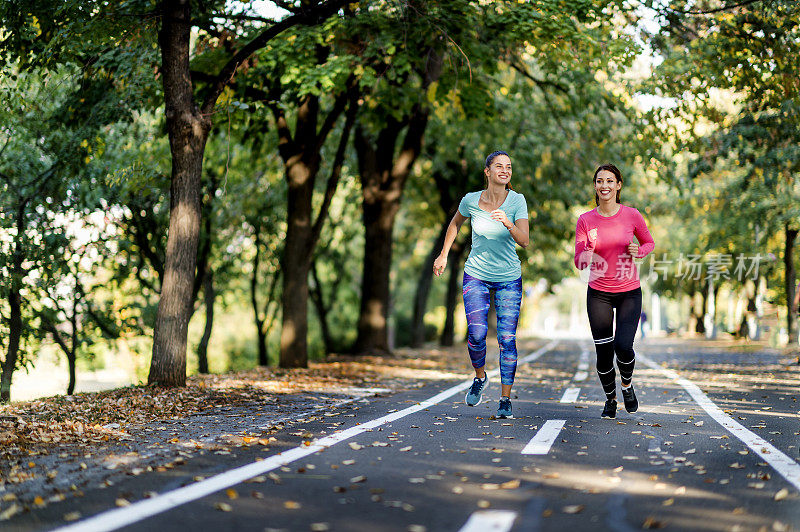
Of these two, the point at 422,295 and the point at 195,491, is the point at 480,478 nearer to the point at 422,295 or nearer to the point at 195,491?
the point at 195,491

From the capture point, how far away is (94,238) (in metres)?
18.2

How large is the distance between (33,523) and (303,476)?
5.07 feet

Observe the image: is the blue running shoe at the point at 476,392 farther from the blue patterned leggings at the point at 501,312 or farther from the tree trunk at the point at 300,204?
the tree trunk at the point at 300,204

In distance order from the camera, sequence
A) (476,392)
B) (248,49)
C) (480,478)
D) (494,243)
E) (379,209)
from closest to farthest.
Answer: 1. (480,478)
2. (494,243)
3. (476,392)
4. (248,49)
5. (379,209)

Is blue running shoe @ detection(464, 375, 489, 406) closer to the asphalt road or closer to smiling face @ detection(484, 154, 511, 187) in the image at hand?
the asphalt road

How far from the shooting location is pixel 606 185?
7426 millimetres

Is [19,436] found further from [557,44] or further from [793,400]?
[557,44]

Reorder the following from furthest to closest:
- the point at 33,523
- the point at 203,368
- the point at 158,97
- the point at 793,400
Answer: the point at 203,368, the point at 158,97, the point at 793,400, the point at 33,523

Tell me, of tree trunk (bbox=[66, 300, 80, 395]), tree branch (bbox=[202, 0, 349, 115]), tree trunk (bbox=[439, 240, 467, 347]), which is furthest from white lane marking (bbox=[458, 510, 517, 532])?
tree trunk (bbox=[439, 240, 467, 347])

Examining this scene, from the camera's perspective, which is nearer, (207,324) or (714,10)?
(714,10)

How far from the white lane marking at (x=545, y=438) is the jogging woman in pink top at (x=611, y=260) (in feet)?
2.74

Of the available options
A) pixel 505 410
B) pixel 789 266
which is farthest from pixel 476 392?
pixel 789 266

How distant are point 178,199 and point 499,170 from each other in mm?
4522

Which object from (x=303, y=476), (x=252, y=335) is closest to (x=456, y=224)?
(x=303, y=476)
